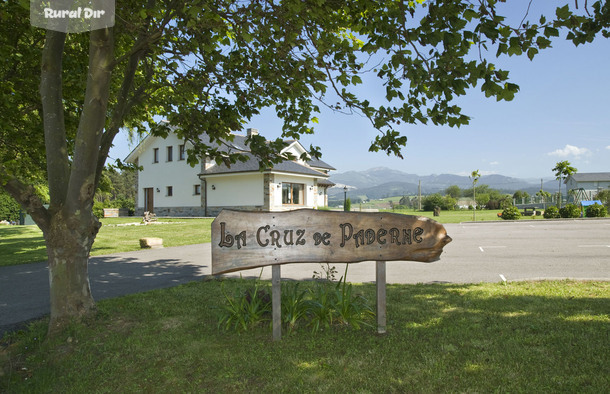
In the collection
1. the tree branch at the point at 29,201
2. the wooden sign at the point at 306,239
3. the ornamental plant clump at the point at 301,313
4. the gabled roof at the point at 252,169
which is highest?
the gabled roof at the point at 252,169

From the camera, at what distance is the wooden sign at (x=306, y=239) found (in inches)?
168

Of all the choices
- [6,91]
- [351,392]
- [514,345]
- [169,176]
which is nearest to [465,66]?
[514,345]

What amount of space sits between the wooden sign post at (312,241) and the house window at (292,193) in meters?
26.7

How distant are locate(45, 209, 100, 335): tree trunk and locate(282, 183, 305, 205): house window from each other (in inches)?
1038

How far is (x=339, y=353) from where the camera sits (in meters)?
3.83

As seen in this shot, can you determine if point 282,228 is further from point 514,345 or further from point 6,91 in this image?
point 6,91

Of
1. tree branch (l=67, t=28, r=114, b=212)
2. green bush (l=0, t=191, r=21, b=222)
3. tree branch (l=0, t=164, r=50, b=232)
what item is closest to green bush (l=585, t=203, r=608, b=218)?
tree branch (l=67, t=28, r=114, b=212)

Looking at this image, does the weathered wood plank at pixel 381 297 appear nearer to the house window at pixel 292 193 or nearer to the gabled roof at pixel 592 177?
the house window at pixel 292 193

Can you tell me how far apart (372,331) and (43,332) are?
402 centimetres

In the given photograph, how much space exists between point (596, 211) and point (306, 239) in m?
30.4

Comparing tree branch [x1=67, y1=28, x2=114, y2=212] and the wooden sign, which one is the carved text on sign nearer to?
the wooden sign

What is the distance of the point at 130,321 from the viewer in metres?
4.99

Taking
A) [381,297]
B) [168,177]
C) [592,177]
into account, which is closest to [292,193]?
[168,177]

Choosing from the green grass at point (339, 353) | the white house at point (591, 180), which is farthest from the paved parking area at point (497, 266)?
the white house at point (591, 180)
